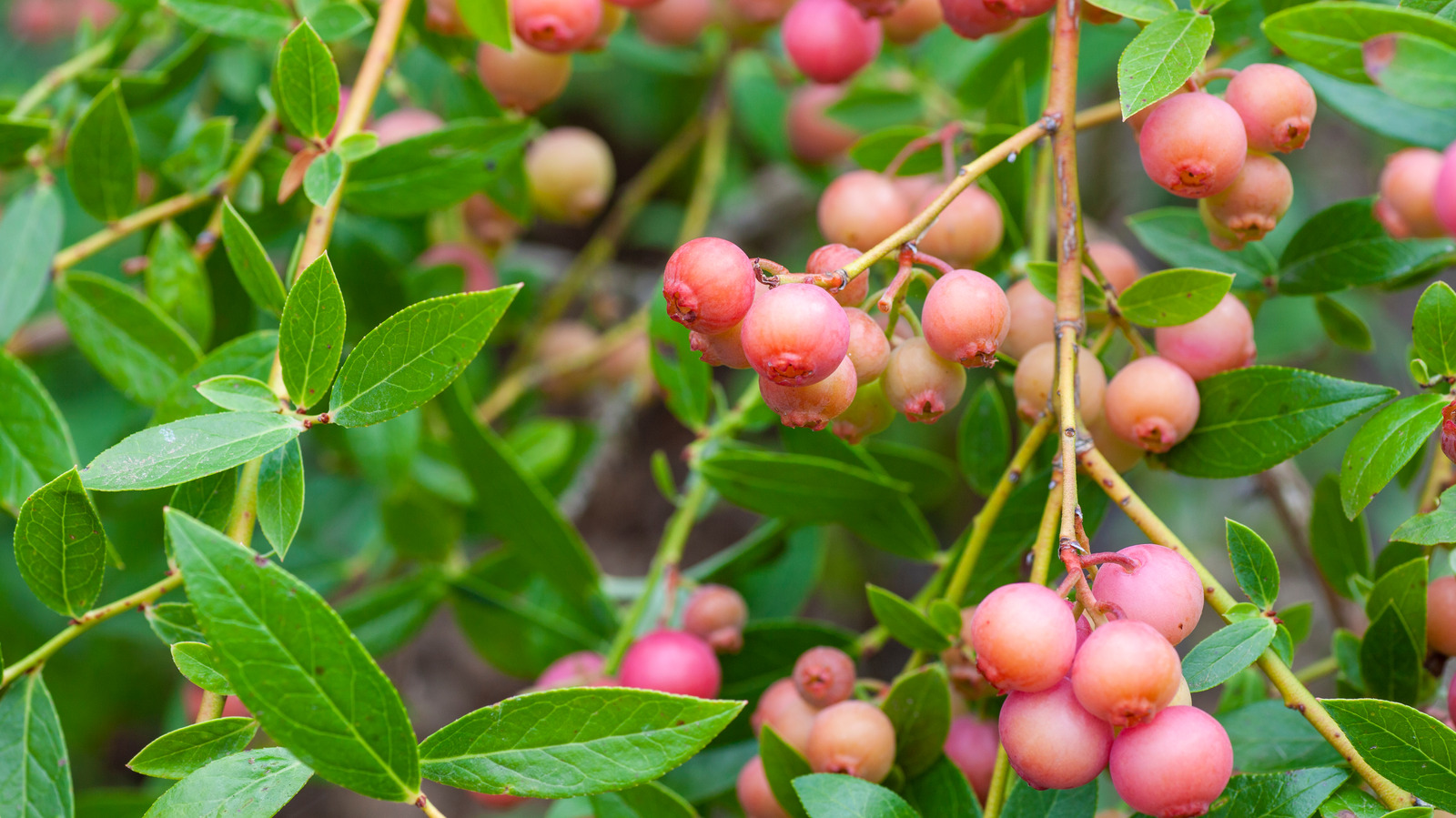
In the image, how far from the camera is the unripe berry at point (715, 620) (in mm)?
1232

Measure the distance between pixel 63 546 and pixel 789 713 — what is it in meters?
0.66

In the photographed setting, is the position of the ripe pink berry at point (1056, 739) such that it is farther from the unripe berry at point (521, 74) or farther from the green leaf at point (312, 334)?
the unripe berry at point (521, 74)

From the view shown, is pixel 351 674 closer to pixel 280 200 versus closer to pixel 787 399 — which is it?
pixel 787 399

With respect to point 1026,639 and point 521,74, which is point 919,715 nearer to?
point 1026,639

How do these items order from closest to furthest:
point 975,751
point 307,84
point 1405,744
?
point 1405,744 < point 307,84 < point 975,751

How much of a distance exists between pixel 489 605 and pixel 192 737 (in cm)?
66

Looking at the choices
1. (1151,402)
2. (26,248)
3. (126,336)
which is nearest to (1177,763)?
(1151,402)

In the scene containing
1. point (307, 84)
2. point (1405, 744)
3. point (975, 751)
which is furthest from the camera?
point (975, 751)

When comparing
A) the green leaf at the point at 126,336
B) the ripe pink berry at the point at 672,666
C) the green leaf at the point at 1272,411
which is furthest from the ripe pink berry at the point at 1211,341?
the green leaf at the point at 126,336

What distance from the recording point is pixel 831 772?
92 centimetres

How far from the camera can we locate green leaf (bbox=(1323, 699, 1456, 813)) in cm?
77

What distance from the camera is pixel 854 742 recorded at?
0.93m

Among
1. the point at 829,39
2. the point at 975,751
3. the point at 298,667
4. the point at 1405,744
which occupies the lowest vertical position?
the point at 975,751

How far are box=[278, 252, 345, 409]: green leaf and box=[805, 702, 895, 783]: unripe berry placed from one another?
0.51m
